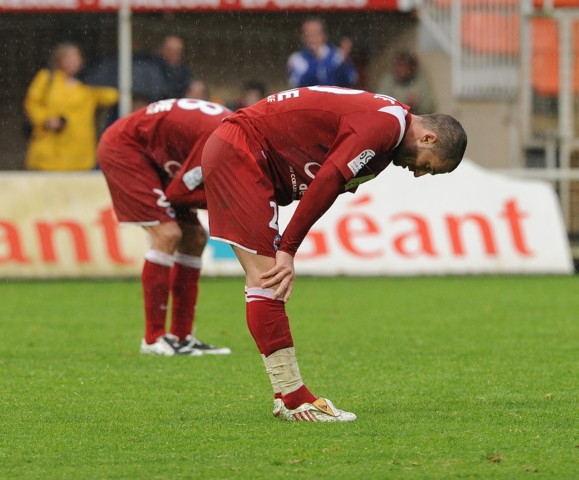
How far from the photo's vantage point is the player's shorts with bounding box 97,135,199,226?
29.0 feet

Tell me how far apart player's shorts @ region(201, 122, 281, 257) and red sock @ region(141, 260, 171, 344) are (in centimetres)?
272

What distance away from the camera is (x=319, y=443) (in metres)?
5.55

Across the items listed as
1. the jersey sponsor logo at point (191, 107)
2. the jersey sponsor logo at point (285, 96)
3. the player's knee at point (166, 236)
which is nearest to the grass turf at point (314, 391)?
the player's knee at point (166, 236)

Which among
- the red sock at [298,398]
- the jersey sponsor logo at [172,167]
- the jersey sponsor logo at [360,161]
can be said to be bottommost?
the red sock at [298,398]

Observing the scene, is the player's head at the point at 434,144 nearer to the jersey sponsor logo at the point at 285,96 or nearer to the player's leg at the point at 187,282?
the jersey sponsor logo at the point at 285,96

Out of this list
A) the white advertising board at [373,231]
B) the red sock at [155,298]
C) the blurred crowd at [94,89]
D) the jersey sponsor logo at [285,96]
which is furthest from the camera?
the blurred crowd at [94,89]

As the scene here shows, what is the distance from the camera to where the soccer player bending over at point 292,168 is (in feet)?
19.3

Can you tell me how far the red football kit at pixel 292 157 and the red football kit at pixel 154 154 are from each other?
2263mm

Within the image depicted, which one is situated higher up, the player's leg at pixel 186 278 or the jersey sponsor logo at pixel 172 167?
the jersey sponsor logo at pixel 172 167

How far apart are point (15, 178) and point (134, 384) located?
7.84 m

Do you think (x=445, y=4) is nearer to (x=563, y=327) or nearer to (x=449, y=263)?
(x=449, y=263)

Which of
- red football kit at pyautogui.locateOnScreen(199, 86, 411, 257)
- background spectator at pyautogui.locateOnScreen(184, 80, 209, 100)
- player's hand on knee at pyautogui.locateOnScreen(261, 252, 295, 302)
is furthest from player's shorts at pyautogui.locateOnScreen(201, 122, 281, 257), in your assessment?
background spectator at pyautogui.locateOnScreen(184, 80, 209, 100)

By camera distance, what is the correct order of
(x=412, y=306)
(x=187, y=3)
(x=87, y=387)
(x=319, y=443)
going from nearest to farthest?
(x=319, y=443), (x=87, y=387), (x=412, y=306), (x=187, y=3)

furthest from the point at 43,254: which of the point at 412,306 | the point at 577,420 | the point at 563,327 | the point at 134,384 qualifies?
the point at 577,420
